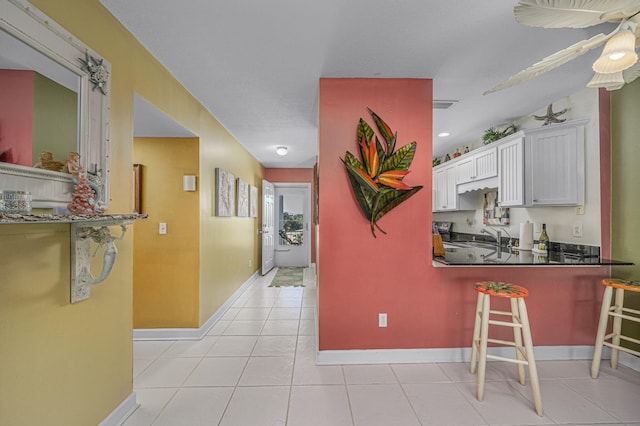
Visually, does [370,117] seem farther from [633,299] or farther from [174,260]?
[633,299]

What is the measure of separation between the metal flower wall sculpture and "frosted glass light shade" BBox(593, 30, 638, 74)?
1219 millimetres

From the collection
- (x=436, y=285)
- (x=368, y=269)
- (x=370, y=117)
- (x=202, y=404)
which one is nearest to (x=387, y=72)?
(x=370, y=117)

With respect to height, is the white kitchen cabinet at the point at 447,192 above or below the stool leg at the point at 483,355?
above

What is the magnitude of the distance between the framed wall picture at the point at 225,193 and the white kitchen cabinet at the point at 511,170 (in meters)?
3.17

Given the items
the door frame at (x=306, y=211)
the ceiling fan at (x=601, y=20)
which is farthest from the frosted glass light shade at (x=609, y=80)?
the door frame at (x=306, y=211)

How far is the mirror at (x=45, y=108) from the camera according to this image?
1075 millimetres

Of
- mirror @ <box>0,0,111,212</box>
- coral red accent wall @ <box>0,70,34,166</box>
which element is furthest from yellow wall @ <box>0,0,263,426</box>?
coral red accent wall @ <box>0,70,34,166</box>

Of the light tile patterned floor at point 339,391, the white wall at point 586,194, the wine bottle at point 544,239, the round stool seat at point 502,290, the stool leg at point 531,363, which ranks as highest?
the white wall at point 586,194

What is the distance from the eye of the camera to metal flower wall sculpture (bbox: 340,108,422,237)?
2361 mm

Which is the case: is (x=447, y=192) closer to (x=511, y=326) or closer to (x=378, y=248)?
(x=378, y=248)

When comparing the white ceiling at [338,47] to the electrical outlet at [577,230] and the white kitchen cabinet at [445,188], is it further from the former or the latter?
the white kitchen cabinet at [445,188]

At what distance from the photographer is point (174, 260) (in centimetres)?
292

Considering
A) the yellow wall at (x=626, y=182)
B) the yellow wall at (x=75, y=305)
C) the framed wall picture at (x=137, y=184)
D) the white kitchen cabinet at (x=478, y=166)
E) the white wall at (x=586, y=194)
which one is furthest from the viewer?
the white kitchen cabinet at (x=478, y=166)

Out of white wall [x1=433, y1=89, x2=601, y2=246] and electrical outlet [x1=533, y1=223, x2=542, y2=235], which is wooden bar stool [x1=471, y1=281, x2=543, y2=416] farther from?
electrical outlet [x1=533, y1=223, x2=542, y2=235]
